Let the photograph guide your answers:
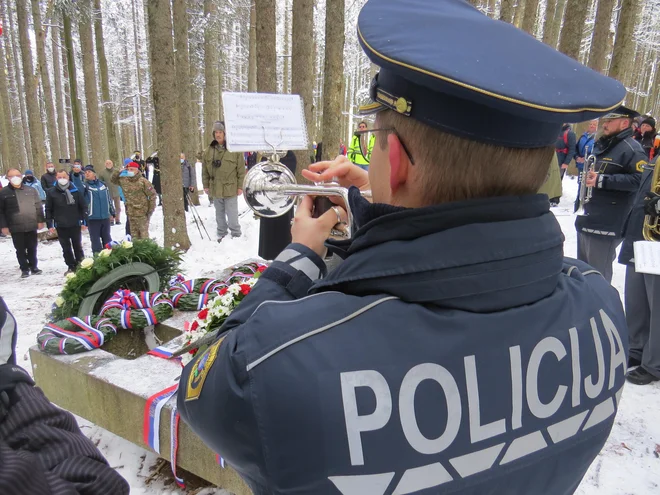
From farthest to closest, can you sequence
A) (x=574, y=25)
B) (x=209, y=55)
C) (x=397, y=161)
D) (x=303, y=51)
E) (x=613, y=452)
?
1. (x=209, y=55)
2. (x=303, y=51)
3. (x=574, y=25)
4. (x=613, y=452)
5. (x=397, y=161)

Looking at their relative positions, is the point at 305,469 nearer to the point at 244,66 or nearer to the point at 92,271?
the point at 92,271

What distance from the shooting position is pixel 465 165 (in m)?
0.82

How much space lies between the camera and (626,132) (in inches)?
183

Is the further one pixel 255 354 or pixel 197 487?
pixel 197 487

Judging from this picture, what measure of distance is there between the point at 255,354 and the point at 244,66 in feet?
119

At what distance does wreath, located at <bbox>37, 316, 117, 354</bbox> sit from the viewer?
10.8ft

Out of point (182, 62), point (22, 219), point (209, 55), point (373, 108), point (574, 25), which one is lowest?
point (22, 219)

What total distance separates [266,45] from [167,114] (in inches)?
97.1

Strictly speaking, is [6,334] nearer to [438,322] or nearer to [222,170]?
[438,322]

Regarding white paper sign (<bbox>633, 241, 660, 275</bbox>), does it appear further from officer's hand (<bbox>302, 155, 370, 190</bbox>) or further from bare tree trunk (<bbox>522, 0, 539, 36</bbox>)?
bare tree trunk (<bbox>522, 0, 539, 36</bbox>)

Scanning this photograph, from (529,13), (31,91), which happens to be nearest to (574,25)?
(529,13)

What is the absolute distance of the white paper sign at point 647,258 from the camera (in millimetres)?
2562

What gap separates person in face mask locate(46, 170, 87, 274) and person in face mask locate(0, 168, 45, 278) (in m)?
0.32

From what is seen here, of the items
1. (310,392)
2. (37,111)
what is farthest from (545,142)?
(37,111)
